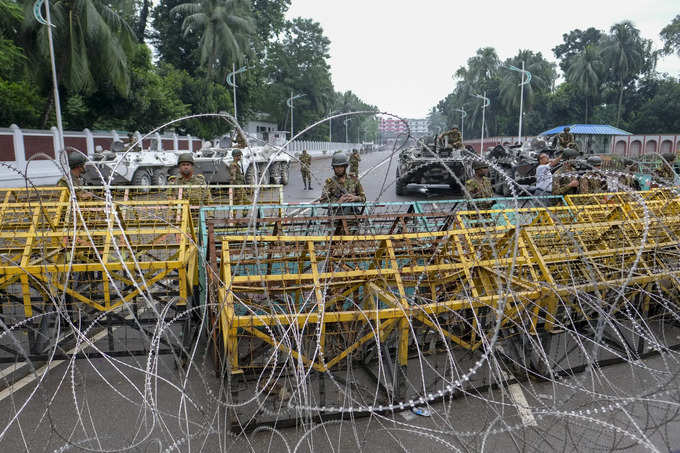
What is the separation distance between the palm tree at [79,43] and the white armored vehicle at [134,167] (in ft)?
31.3

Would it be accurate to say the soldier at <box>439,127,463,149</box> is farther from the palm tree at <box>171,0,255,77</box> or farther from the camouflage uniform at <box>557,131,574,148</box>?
the palm tree at <box>171,0,255,77</box>

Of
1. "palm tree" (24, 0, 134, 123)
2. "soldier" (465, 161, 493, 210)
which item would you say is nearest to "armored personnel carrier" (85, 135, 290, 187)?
"soldier" (465, 161, 493, 210)

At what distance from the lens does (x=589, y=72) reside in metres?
56.2

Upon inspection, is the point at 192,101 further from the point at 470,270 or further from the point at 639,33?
the point at 639,33

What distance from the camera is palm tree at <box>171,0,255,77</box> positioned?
42312mm

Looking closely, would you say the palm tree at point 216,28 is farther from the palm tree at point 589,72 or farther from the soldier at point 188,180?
the soldier at point 188,180

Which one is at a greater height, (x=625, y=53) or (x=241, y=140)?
(x=625, y=53)

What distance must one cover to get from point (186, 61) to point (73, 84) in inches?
955

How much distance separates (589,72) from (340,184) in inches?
2380

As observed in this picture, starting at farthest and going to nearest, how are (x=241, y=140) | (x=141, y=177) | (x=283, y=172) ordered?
(x=283, y=172)
(x=141, y=177)
(x=241, y=140)

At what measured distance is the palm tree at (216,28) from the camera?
42312 millimetres

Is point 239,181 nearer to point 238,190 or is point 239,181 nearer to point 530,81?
point 238,190

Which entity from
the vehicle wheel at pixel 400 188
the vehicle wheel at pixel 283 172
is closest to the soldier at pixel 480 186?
the vehicle wheel at pixel 400 188

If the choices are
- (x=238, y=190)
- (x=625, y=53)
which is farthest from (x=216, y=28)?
(x=625, y=53)
